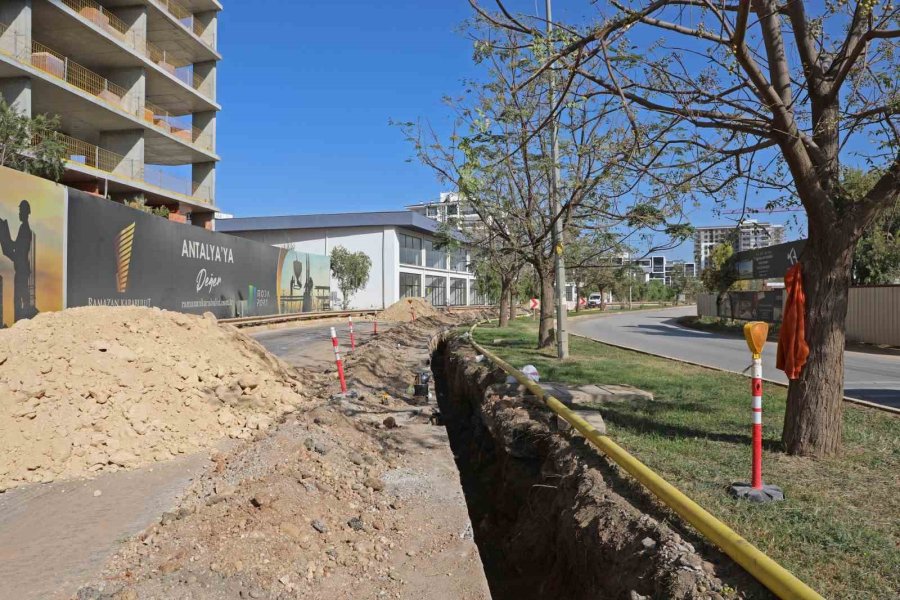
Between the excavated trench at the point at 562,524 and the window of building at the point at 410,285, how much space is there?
46.1m

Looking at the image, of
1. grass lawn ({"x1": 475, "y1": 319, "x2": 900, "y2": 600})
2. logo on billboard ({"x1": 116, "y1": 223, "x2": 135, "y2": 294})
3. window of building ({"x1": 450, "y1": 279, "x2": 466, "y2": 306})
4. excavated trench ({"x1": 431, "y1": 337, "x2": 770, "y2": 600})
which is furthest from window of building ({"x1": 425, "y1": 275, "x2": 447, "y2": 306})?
grass lawn ({"x1": 475, "y1": 319, "x2": 900, "y2": 600})

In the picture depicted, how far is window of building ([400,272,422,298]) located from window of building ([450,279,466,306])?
1024 cm

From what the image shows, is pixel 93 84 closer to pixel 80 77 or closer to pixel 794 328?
pixel 80 77

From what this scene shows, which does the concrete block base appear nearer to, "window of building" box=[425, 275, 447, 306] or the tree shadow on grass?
the tree shadow on grass

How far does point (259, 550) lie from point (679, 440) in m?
4.00

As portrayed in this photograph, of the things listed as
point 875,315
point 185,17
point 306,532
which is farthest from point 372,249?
point 306,532

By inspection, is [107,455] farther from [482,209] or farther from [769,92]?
[482,209]

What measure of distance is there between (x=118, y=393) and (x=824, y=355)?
23.5ft

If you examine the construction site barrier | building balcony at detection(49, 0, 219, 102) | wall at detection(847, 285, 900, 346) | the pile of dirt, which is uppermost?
building balcony at detection(49, 0, 219, 102)

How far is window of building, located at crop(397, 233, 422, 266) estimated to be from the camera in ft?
182

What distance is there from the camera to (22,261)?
14094mm

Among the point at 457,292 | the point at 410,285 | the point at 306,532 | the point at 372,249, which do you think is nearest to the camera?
the point at 306,532

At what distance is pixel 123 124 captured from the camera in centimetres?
3122

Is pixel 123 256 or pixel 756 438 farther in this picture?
pixel 123 256
